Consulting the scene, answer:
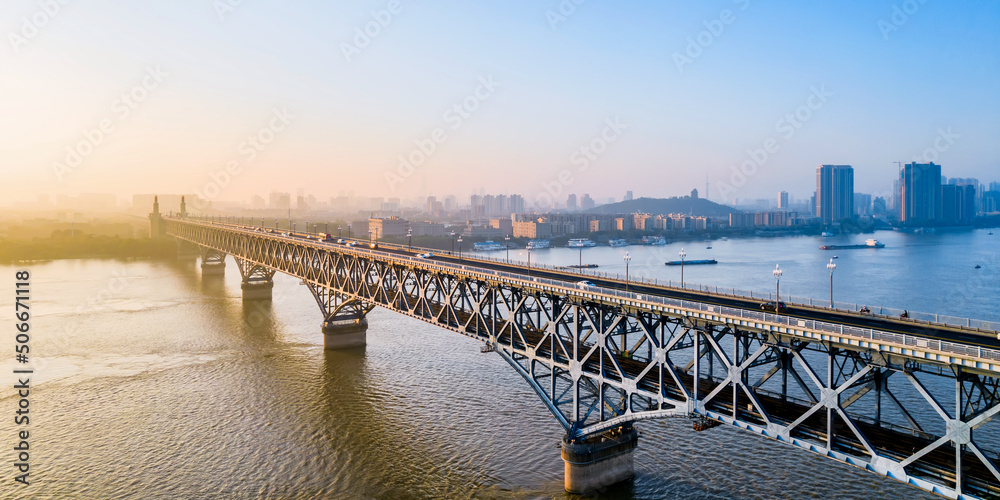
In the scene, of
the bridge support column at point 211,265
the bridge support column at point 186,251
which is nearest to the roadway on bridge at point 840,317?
the bridge support column at point 211,265

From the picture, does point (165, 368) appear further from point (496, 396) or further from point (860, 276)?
point (860, 276)

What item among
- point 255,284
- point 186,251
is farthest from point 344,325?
point 186,251

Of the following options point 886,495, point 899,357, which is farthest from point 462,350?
point 899,357

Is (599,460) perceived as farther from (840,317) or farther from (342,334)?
(342,334)

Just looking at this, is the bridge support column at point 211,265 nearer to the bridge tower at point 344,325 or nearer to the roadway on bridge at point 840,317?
the bridge tower at point 344,325

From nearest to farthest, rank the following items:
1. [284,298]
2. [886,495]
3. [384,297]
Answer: [886,495]
[384,297]
[284,298]
